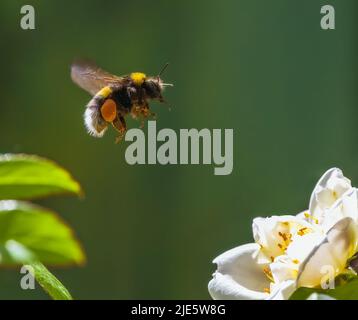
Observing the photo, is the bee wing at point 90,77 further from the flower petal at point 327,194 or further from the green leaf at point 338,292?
the green leaf at point 338,292

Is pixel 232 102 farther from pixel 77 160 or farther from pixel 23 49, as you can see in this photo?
pixel 23 49

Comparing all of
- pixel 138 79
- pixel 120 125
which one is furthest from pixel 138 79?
pixel 120 125

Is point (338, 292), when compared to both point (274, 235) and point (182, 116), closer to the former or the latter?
point (274, 235)

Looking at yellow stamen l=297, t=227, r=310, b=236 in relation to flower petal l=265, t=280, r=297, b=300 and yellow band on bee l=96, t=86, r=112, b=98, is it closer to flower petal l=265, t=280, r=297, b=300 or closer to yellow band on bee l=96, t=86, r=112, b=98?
flower petal l=265, t=280, r=297, b=300

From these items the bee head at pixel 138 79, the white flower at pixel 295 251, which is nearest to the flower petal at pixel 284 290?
the white flower at pixel 295 251
